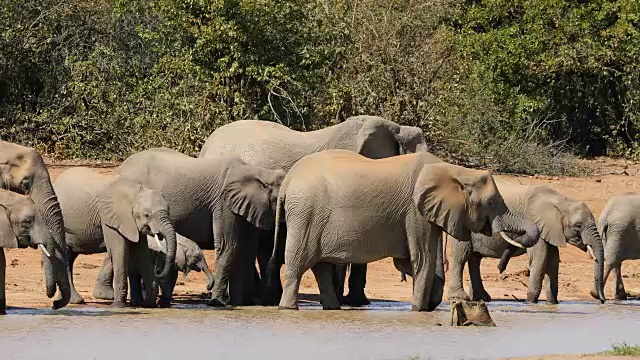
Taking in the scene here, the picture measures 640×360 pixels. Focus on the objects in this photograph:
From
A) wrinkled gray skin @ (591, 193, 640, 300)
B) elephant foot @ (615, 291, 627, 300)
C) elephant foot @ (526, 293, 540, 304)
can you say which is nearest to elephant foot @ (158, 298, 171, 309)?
elephant foot @ (526, 293, 540, 304)

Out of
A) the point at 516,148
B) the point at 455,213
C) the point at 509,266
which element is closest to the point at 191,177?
the point at 455,213

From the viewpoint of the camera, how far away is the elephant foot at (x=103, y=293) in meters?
15.9

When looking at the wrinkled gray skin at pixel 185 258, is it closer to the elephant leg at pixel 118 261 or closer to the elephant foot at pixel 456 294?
the elephant leg at pixel 118 261

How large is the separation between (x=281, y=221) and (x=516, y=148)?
31.2 ft

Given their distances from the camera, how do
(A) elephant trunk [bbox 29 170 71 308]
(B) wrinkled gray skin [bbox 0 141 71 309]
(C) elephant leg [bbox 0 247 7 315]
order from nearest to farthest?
(C) elephant leg [bbox 0 247 7 315]
(A) elephant trunk [bbox 29 170 71 308]
(B) wrinkled gray skin [bbox 0 141 71 309]

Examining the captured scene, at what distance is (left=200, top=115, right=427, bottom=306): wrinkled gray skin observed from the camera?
17453mm

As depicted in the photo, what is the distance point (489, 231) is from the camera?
583 inches

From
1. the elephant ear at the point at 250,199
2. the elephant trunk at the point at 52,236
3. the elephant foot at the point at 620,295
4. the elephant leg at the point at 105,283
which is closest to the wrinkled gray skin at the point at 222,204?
the elephant ear at the point at 250,199

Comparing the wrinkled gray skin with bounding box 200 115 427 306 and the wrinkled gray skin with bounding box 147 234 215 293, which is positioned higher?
the wrinkled gray skin with bounding box 200 115 427 306

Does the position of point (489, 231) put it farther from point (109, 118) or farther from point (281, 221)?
point (109, 118)

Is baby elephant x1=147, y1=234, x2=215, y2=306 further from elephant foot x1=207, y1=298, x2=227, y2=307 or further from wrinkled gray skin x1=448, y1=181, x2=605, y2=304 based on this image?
wrinkled gray skin x1=448, y1=181, x2=605, y2=304

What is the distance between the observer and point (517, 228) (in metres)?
14.6

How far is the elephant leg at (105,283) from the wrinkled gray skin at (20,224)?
2813mm

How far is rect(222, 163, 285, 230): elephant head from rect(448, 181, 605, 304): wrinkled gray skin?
216cm
